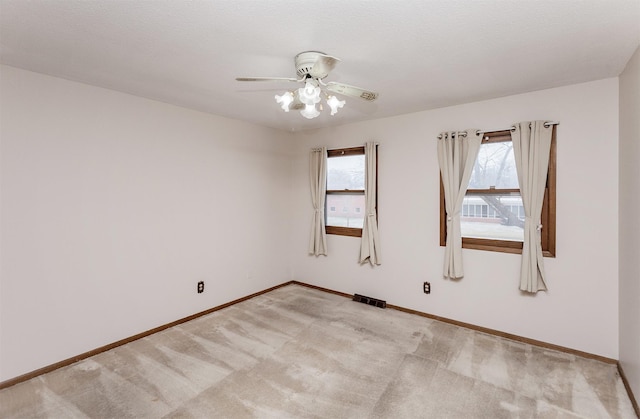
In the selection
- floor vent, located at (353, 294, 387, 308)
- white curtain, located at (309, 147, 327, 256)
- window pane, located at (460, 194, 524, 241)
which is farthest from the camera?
white curtain, located at (309, 147, 327, 256)

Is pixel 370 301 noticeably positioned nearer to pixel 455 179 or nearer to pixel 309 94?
pixel 455 179

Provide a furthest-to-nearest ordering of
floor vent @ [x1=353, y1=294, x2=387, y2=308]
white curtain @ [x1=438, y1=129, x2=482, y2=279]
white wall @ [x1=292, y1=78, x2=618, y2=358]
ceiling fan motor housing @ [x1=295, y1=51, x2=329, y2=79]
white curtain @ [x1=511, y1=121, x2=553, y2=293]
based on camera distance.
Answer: floor vent @ [x1=353, y1=294, x2=387, y2=308] < white curtain @ [x1=438, y1=129, x2=482, y2=279] < white curtain @ [x1=511, y1=121, x2=553, y2=293] < white wall @ [x1=292, y1=78, x2=618, y2=358] < ceiling fan motor housing @ [x1=295, y1=51, x2=329, y2=79]

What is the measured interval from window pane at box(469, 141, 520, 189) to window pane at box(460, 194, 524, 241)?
129mm

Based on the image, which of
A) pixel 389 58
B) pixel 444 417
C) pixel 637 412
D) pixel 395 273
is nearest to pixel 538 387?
pixel 637 412

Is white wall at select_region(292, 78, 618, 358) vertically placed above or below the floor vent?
above

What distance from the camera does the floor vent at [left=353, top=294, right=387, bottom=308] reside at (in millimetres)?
3869

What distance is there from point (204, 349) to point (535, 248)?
3.31 meters

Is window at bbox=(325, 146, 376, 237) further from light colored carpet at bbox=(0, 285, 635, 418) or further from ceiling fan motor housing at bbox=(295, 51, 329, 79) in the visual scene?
ceiling fan motor housing at bbox=(295, 51, 329, 79)

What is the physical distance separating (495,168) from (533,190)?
0.44 meters

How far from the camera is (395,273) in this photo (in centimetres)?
383

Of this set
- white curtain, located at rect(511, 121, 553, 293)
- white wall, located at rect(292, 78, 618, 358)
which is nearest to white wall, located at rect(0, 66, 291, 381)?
white wall, located at rect(292, 78, 618, 358)

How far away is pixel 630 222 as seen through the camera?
2.21m

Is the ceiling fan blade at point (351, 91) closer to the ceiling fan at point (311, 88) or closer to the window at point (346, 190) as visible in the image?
the ceiling fan at point (311, 88)

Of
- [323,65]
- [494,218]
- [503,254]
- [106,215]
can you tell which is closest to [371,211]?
[494,218]
